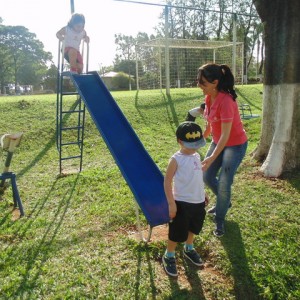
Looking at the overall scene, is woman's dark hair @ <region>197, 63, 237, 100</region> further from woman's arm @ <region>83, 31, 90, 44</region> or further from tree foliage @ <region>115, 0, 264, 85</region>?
tree foliage @ <region>115, 0, 264, 85</region>

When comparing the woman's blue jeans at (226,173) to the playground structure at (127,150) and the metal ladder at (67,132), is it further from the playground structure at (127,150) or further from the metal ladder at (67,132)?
the metal ladder at (67,132)

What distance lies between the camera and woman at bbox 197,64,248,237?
290cm

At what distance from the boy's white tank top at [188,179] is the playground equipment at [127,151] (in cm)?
58

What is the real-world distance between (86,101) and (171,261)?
8.09 feet

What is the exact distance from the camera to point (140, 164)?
378cm

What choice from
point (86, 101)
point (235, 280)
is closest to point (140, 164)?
point (86, 101)

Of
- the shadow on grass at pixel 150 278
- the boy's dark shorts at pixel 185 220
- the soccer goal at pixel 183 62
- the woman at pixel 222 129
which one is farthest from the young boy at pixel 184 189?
the soccer goal at pixel 183 62

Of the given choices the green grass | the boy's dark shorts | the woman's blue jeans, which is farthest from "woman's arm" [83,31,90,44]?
the boy's dark shorts

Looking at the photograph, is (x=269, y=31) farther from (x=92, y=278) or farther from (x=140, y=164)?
(x=92, y=278)

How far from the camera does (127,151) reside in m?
3.94

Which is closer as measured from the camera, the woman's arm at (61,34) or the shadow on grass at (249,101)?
the woman's arm at (61,34)

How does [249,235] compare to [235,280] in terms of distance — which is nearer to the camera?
[235,280]

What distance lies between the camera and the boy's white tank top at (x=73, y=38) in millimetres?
5297

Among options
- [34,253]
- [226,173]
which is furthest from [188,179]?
[34,253]
